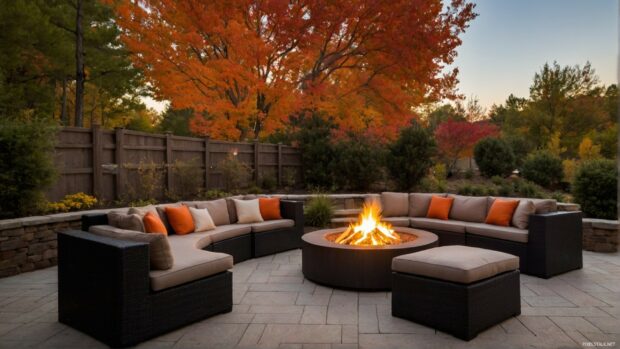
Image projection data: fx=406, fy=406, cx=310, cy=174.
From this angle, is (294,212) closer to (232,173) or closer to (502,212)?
(502,212)

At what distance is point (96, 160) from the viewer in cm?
682

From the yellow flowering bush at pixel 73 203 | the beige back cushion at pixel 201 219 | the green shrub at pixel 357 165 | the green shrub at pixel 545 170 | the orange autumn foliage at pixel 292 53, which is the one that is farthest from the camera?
the green shrub at pixel 545 170

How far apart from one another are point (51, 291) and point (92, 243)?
1.63 metres

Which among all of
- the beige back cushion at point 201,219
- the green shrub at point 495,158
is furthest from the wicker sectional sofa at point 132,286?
the green shrub at point 495,158

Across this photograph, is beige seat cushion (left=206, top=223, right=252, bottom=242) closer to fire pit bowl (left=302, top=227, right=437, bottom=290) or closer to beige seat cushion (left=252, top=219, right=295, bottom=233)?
beige seat cushion (left=252, top=219, right=295, bottom=233)

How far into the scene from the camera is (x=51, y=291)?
13.5 ft

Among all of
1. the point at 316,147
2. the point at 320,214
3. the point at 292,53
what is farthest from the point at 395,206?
the point at 292,53

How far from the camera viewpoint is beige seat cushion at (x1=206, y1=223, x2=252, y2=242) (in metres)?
5.00

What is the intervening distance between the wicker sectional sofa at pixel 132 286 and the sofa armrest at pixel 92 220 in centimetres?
44

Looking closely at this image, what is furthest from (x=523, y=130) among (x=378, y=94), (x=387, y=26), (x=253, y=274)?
(x=253, y=274)

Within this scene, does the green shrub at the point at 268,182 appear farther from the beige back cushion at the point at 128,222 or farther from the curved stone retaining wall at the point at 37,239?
the beige back cushion at the point at 128,222

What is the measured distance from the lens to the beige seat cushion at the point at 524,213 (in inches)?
195

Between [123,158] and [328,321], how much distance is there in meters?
5.55

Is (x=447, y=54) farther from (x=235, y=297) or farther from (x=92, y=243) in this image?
(x=92, y=243)
